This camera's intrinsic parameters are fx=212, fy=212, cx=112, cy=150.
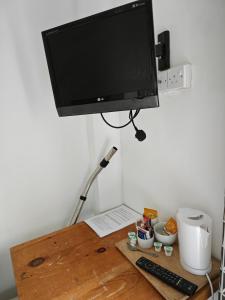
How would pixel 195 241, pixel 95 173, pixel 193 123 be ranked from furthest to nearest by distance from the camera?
pixel 95 173
pixel 193 123
pixel 195 241

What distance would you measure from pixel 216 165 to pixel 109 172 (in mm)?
737

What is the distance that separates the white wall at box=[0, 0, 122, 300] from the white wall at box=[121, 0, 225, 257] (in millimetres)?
397

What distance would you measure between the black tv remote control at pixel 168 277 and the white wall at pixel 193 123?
0.22 m

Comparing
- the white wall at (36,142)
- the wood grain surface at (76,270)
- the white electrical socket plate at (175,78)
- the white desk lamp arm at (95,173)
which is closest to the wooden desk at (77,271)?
the wood grain surface at (76,270)

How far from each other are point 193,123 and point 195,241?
0.44 m

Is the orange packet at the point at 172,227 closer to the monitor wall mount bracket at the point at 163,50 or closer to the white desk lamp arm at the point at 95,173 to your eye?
the white desk lamp arm at the point at 95,173

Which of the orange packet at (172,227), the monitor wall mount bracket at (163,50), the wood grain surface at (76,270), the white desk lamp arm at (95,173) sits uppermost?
the monitor wall mount bracket at (163,50)

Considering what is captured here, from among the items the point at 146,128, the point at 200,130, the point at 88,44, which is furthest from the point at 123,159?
the point at 88,44

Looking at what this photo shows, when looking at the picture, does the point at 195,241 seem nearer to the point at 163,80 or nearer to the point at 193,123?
the point at 193,123

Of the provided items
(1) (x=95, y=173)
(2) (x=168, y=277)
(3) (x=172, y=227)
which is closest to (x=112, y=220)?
(1) (x=95, y=173)

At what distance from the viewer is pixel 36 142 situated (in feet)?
4.10

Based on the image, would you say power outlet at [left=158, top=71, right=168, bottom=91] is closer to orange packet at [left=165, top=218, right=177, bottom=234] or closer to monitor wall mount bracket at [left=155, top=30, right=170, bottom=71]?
monitor wall mount bracket at [left=155, top=30, right=170, bottom=71]

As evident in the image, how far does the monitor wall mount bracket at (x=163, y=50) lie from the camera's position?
0.88 m

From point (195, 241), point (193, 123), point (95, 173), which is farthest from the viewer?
point (95, 173)
